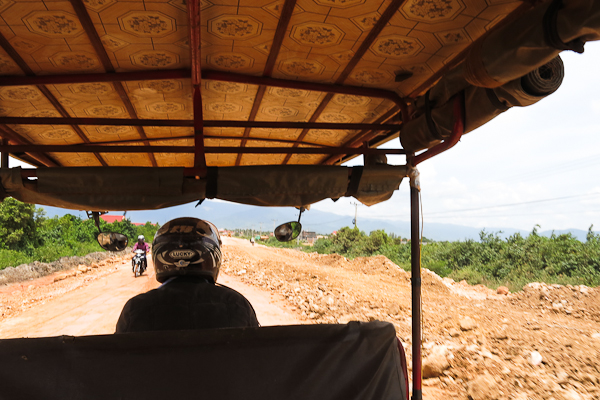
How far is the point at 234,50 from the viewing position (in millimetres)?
2492

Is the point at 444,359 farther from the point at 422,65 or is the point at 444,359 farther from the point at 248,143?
the point at 422,65

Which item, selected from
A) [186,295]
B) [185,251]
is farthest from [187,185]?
[186,295]

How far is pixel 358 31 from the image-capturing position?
87.4 inches

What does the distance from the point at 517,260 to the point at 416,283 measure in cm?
1514

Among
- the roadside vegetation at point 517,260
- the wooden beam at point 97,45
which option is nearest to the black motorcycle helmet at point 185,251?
the wooden beam at point 97,45

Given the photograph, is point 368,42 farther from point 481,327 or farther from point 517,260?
point 517,260

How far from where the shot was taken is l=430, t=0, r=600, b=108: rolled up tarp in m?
1.12

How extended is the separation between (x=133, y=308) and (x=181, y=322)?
0.96 ft

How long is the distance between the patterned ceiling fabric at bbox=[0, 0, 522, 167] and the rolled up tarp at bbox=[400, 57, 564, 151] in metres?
0.37

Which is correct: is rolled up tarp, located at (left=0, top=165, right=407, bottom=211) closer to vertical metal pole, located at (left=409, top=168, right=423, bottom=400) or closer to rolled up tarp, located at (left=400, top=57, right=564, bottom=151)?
vertical metal pole, located at (left=409, top=168, right=423, bottom=400)

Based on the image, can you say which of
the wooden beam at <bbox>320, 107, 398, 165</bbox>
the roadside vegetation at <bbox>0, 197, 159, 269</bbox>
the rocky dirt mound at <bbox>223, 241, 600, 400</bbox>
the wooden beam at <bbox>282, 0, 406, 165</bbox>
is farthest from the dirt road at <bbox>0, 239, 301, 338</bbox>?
the wooden beam at <bbox>282, 0, 406, 165</bbox>

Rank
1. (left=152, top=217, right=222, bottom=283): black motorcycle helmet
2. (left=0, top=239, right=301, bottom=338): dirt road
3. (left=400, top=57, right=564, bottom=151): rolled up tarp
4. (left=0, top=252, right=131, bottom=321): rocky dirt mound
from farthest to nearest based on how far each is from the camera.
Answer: (left=0, top=252, right=131, bottom=321): rocky dirt mound
(left=0, top=239, right=301, bottom=338): dirt road
(left=152, top=217, right=222, bottom=283): black motorcycle helmet
(left=400, top=57, right=564, bottom=151): rolled up tarp

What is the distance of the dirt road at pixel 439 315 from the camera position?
17.0 ft

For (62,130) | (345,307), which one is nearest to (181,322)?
(62,130)
